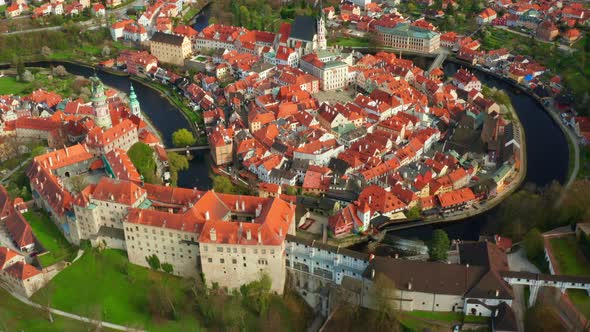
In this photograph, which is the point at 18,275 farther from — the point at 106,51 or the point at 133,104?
the point at 106,51

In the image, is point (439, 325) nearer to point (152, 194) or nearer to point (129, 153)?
point (152, 194)

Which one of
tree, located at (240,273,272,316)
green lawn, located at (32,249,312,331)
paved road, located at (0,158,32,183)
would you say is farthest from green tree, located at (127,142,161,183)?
tree, located at (240,273,272,316)

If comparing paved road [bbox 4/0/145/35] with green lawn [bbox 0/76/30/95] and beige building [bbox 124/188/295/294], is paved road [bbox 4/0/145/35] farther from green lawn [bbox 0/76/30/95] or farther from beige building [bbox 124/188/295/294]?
beige building [bbox 124/188/295/294]

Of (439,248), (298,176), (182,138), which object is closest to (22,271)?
(182,138)

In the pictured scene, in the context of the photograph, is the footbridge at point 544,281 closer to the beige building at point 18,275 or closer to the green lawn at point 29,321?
the green lawn at point 29,321

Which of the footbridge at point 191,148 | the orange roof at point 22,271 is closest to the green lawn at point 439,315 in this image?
the orange roof at point 22,271
